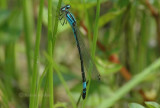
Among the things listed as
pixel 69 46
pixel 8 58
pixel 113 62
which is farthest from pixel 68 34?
pixel 113 62

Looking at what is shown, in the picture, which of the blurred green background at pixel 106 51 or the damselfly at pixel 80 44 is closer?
the damselfly at pixel 80 44

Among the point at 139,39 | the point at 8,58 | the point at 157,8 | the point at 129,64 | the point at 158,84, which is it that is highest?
the point at 8,58

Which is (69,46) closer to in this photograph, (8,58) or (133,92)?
(8,58)

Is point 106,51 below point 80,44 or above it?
below

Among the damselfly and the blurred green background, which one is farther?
the blurred green background

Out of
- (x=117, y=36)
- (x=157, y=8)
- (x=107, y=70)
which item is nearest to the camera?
(x=107, y=70)

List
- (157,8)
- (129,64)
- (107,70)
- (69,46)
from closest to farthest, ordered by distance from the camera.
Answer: (107,70) → (157,8) → (129,64) → (69,46)

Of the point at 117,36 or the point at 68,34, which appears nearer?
the point at 117,36

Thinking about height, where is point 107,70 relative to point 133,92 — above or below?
above

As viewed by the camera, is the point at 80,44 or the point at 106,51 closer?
the point at 80,44
